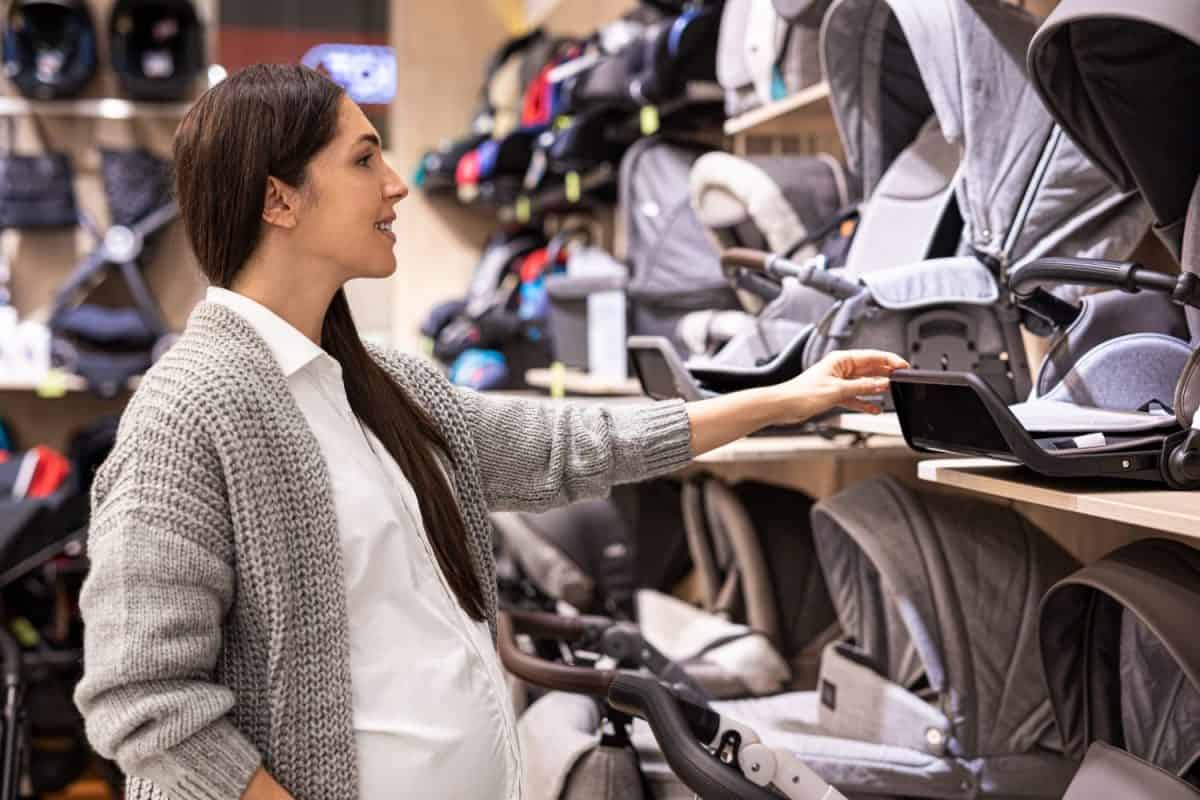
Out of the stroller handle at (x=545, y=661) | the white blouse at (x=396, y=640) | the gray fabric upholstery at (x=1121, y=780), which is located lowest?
the stroller handle at (x=545, y=661)

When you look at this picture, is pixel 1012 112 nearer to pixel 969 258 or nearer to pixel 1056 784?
pixel 969 258

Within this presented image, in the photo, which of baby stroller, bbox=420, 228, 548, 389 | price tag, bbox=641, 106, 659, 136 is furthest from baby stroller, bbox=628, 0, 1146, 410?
baby stroller, bbox=420, 228, 548, 389

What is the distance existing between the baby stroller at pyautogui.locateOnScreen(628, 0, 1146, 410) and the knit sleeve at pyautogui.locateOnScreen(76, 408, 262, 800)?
0.95 metres

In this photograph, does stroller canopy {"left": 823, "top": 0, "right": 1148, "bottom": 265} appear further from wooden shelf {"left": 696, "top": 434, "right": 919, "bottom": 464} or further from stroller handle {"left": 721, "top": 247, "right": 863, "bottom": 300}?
wooden shelf {"left": 696, "top": 434, "right": 919, "bottom": 464}

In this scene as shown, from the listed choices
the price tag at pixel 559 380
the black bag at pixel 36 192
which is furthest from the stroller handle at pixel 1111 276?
the black bag at pixel 36 192

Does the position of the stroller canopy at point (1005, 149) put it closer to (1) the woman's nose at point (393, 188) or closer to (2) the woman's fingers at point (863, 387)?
(2) the woman's fingers at point (863, 387)

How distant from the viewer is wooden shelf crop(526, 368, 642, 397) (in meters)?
3.16

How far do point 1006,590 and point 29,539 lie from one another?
242cm

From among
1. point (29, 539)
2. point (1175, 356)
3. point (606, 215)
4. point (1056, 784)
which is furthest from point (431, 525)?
point (606, 215)

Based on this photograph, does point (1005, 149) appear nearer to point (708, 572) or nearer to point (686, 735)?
point (686, 735)

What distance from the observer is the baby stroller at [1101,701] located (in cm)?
155

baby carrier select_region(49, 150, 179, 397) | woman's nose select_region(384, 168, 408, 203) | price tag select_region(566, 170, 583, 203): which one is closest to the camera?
woman's nose select_region(384, 168, 408, 203)

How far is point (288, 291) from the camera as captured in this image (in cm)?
158

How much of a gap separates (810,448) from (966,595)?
0.35m
